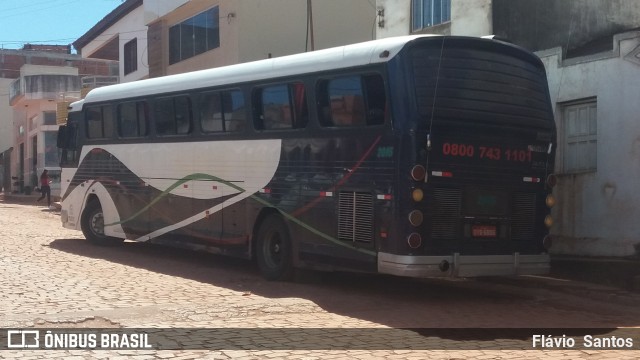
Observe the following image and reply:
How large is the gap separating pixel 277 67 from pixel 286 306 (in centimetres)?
368

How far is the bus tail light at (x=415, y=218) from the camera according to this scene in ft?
29.5

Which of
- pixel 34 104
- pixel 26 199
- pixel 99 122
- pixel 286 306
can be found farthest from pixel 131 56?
pixel 286 306

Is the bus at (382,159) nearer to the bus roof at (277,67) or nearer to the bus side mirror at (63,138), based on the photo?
the bus roof at (277,67)

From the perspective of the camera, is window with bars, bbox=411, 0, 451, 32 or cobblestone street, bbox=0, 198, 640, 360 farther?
window with bars, bbox=411, 0, 451, 32

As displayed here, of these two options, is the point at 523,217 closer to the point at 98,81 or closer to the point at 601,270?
the point at 601,270

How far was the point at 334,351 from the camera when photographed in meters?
6.89

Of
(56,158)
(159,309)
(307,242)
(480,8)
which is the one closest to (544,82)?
(307,242)

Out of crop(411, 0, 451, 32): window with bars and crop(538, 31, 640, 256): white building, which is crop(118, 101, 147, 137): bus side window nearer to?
crop(411, 0, 451, 32): window with bars

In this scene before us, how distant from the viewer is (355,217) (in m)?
9.69

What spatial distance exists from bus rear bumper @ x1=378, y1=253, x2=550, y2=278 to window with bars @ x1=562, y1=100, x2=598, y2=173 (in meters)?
3.42

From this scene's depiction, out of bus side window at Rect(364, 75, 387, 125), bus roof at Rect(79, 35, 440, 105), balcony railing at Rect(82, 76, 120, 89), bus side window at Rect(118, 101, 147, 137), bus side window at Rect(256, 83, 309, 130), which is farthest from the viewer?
balcony railing at Rect(82, 76, 120, 89)

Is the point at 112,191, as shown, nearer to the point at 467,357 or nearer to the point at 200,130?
the point at 200,130

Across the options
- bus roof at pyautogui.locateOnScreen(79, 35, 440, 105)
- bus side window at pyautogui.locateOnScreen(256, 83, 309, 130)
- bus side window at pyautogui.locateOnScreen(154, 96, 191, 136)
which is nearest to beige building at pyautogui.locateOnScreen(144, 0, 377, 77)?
bus roof at pyautogui.locateOnScreen(79, 35, 440, 105)

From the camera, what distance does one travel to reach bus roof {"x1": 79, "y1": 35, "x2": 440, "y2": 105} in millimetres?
9453
